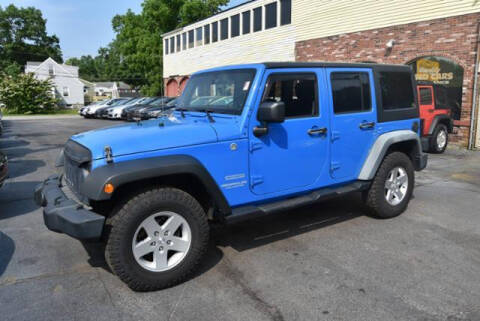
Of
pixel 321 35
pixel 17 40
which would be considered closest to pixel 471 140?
pixel 321 35

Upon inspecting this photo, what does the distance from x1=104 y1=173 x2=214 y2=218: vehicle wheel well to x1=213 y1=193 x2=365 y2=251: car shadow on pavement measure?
32.4 inches

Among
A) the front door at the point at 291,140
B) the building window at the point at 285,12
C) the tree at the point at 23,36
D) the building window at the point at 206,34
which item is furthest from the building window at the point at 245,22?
the tree at the point at 23,36

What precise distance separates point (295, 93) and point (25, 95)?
36.5m

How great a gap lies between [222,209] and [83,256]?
5.33ft

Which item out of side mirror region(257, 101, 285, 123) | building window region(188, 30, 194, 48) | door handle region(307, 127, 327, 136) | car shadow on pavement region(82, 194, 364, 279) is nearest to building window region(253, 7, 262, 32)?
building window region(188, 30, 194, 48)

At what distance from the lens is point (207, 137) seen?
11.4 feet

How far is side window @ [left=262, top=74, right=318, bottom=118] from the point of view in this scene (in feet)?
12.9

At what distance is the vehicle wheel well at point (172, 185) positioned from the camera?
3.25 m

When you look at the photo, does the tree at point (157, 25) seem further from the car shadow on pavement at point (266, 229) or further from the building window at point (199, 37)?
the car shadow on pavement at point (266, 229)

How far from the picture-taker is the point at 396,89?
16.9 ft

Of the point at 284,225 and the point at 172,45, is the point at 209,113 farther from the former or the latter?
the point at 172,45

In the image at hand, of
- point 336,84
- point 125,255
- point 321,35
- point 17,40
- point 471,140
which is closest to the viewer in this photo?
point 125,255

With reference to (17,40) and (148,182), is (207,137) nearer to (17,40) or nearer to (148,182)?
(148,182)

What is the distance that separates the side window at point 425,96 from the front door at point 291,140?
7.88 m
